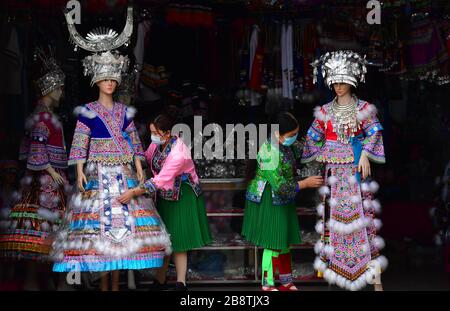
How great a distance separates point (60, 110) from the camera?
24.5 ft

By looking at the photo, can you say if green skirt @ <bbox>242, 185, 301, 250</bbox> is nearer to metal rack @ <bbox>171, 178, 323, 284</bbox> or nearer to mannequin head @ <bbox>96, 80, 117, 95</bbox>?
metal rack @ <bbox>171, 178, 323, 284</bbox>

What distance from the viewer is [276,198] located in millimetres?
6684

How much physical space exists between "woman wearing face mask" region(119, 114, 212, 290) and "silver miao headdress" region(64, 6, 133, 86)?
552 mm

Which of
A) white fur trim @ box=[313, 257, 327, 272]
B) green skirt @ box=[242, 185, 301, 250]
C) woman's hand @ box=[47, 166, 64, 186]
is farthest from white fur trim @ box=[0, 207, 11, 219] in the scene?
white fur trim @ box=[313, 257, 327, 272]

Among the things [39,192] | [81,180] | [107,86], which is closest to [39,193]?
[39,192]

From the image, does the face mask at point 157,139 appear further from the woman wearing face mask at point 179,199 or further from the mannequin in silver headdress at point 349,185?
the mannequin in silver headdress at point 349,185

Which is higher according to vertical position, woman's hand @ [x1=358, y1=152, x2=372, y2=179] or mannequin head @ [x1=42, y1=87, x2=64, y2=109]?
mannequin head @ [x1=42, y1=87, x2=64, y2=109]

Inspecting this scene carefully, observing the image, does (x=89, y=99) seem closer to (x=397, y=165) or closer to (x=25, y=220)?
(x=25, y=220)

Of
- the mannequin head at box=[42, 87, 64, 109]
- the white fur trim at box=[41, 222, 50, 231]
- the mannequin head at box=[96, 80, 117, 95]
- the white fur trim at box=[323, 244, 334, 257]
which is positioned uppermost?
the mannequin head at box=[42, 87, 64, 109]

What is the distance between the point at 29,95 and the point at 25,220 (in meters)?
1.21

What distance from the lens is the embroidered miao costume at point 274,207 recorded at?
6672 mm

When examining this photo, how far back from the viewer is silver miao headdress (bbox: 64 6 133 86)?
21.1ft

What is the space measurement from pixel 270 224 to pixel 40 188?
190 centimetres

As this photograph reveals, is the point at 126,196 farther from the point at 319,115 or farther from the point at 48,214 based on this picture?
the point at 319,115
